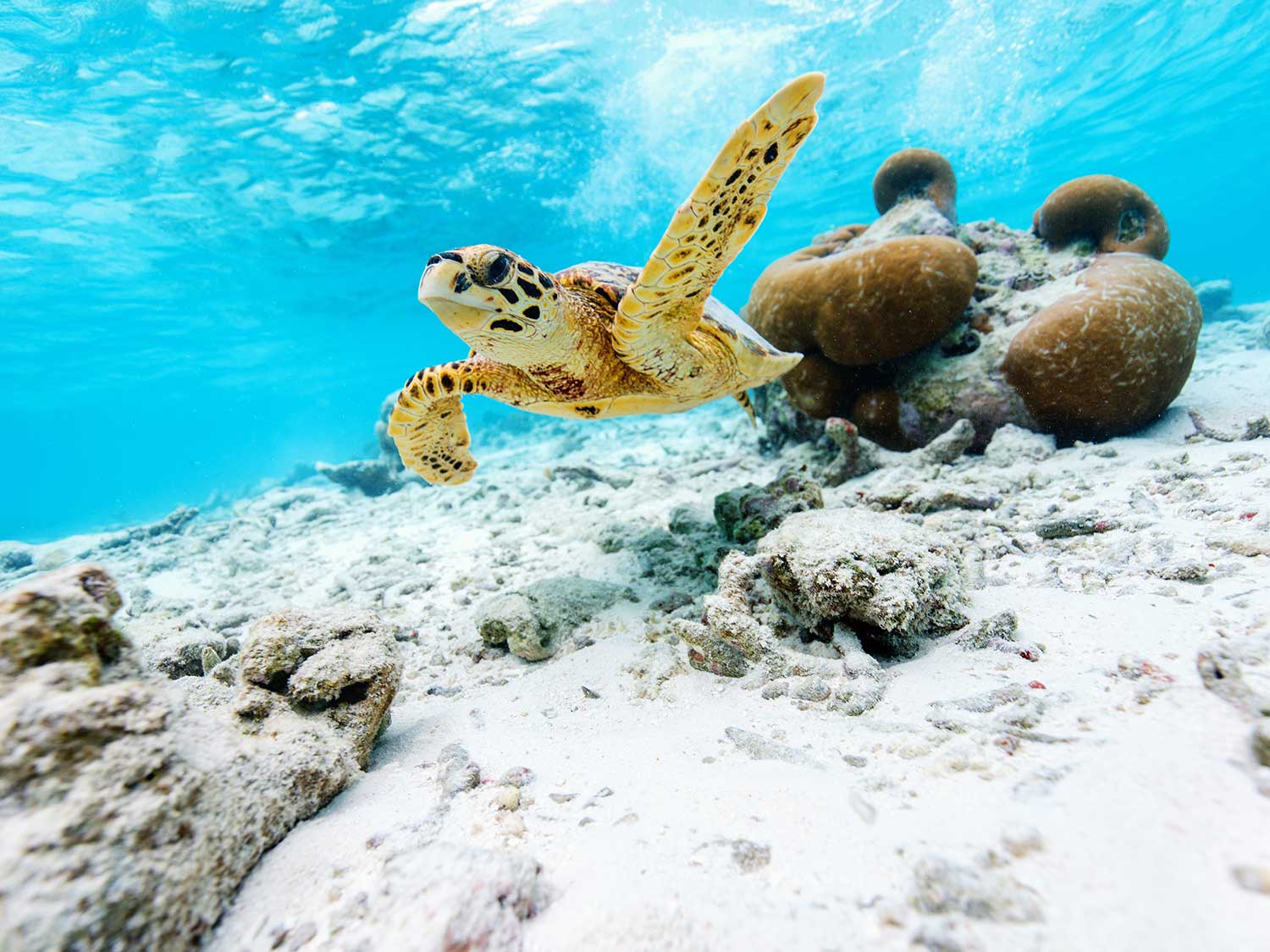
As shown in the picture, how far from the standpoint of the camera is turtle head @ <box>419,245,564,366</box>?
209 cm

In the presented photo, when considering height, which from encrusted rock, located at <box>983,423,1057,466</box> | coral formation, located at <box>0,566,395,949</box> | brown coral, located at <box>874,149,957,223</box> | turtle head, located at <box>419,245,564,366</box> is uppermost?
brown coral, located at <box>874,149,957,223</box>

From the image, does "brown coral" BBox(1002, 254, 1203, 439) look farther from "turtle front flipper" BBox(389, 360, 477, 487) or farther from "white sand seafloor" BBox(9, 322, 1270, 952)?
"turtle front flipper" BBox(389, 360, 477, 487)

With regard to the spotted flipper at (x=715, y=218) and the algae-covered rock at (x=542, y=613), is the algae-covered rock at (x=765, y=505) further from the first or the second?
the spotted flipper at (x=715, y=218)

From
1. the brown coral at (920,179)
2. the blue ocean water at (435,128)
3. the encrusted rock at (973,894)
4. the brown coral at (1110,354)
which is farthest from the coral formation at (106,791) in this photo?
the blue ocean water at (435,128)

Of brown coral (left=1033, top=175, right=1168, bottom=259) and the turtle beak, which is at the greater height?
the turtle beak

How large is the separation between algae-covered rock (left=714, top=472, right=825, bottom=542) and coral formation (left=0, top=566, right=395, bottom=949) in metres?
2.51

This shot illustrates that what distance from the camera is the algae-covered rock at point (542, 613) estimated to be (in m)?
2.54

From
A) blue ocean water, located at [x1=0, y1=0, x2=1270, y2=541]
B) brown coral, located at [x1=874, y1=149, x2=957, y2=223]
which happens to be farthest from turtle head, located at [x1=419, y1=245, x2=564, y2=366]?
blue ocean water, located at [x1=0, y1=0, x2=1270, y2=541]

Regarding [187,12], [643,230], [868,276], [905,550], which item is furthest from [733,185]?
[643,230]

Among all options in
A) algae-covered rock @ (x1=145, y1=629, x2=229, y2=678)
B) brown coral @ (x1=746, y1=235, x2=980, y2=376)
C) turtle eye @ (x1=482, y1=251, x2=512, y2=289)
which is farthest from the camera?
brown coral @ (x1=746, y1=235, x2=980, y2=376)

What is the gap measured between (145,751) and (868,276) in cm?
517

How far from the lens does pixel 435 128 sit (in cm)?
1530

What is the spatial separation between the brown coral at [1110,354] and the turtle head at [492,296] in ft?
12.9

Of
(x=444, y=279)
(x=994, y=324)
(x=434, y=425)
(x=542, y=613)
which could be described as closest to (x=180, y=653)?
(x=542, y=613)
